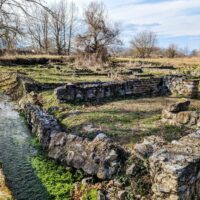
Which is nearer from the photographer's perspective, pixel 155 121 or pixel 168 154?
pixel 168 154

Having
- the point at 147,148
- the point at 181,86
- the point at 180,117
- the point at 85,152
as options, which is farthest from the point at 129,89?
the point at 147,148

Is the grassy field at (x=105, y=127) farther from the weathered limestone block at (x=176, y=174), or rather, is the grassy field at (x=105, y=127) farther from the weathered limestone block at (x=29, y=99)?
the weathered limestone block at (x=176, y=174)

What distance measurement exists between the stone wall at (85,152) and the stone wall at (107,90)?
5302 millimetres

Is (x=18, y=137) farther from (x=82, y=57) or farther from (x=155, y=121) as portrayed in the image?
(x=82, y=57)

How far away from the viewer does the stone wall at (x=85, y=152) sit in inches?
357

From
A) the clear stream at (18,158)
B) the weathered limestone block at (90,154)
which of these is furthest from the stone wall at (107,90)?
the weathered limestone block at (90,154)

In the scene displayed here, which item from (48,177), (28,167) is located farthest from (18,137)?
(48,177)

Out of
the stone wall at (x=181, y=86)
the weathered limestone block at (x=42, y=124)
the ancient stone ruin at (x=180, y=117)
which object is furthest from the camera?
the stone wall at (x=181, y=86)

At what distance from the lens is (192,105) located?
17.2m

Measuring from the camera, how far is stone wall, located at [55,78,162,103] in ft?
58.0

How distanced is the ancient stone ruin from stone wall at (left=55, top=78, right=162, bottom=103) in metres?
5.47

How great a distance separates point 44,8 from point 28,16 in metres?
0.82

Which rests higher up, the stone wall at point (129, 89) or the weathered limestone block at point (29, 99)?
the stone wall at point (129, 89)

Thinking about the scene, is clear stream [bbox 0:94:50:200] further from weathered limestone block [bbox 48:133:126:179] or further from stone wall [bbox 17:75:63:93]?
stone wall [bbox 17:75:63:93]
